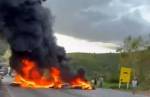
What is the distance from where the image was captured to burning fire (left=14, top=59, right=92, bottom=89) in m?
48.4

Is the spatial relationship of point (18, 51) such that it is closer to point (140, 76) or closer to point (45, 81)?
point (45, 81)

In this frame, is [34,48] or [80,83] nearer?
[34,48]

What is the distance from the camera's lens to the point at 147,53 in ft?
249

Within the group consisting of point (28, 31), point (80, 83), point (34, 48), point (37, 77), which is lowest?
point (80, 83)

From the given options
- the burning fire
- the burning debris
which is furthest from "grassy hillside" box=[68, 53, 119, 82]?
the burning fire

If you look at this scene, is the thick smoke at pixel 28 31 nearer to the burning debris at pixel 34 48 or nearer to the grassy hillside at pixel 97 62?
the burning debris at pixel 34 48

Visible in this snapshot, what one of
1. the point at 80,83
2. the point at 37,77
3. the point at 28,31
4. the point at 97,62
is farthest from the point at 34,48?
the point at 97,62

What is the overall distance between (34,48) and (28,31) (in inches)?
84.9

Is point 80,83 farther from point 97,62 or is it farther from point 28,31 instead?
point 97,62

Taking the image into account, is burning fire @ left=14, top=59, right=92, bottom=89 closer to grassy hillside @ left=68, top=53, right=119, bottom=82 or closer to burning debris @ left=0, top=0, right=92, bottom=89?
burning debris @ left=0, top=0, right=92, bottom=89

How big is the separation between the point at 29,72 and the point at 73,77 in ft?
17.6

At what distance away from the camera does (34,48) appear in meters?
47.6

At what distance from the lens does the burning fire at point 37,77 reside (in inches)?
1906

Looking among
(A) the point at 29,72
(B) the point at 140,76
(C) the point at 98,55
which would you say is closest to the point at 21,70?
(A) the point at 29,72
